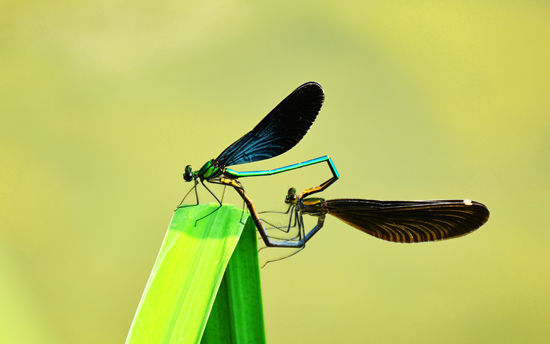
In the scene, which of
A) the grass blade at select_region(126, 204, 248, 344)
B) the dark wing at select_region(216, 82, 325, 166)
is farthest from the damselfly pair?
the grass blade at select_region(126, 204, 248, 344)

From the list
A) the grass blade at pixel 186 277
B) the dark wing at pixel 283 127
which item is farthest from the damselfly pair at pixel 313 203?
the grass blade at pixel 186 277

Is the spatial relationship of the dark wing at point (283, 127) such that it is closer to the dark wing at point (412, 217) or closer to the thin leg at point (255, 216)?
the thin leg at point (255, 216)

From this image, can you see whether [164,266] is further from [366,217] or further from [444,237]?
[444,237]

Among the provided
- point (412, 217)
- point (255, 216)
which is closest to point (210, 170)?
point (255, 216)

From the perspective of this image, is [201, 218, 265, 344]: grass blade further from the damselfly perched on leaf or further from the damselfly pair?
the damselfly perched on leaf

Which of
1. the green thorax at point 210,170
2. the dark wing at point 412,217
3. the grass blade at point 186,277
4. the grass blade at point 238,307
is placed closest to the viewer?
the grass blade at point 186,277

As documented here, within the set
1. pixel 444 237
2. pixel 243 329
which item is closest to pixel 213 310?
pixel 243 329
